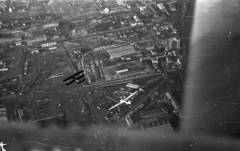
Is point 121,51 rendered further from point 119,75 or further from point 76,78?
point 76,78

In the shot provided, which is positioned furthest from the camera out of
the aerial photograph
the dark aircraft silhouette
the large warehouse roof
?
the large warehouse roof

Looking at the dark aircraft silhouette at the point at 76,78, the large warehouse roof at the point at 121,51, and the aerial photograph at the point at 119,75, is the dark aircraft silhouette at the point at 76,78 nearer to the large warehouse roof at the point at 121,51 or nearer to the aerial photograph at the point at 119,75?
the aerial photograph at the point at 119,75

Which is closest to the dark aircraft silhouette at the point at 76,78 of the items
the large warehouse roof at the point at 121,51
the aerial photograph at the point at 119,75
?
the aerial photograph at the point at 119,75

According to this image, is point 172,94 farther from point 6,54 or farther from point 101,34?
point 6,54

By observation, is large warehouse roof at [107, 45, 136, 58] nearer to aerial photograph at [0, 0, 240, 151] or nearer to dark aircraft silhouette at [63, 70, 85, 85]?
aerial photograph at [0, 0, 240, 151]

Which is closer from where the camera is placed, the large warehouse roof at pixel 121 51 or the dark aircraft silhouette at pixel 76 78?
the dark aircraft silhouette at pixel 76 78

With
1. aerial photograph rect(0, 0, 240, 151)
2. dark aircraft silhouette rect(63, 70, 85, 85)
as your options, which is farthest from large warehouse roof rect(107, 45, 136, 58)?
dark aircraft silhouette rect(63, 70, 85, 85)

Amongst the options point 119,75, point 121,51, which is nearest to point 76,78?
point 119,75
